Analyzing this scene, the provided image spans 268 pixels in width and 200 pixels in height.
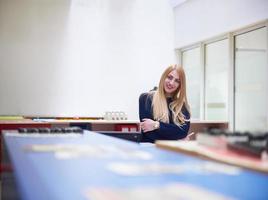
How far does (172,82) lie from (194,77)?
3708 millimetres

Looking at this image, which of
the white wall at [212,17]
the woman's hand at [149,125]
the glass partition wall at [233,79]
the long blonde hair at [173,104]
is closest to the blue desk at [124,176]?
the woman's hand at [149,125]

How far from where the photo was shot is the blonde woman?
8.98 ft

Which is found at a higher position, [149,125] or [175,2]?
[175,2]

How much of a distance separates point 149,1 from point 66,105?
2232mm

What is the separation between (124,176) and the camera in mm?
889

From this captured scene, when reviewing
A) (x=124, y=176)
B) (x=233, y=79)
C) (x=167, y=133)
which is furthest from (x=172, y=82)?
(x=233, y=79)

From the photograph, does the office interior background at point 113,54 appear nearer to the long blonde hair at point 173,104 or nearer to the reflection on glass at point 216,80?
the reflection on glass at point 216,80

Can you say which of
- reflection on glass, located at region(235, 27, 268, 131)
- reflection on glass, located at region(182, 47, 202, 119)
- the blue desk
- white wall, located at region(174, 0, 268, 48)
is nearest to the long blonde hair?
the blue desk

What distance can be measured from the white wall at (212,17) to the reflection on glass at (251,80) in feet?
0.74

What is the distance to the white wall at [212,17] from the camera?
469 centimetres

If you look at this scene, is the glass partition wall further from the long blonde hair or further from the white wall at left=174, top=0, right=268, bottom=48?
the long blonde hair

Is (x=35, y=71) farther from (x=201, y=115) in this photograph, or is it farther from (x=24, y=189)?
(x=24, y=189)

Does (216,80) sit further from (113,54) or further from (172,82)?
(172,82)

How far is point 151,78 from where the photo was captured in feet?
21.5
